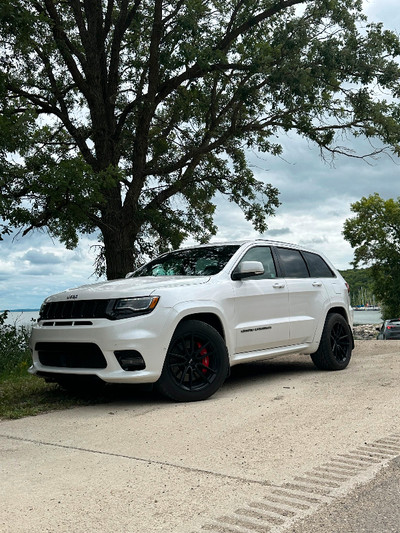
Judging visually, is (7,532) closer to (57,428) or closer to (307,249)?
(57,428)

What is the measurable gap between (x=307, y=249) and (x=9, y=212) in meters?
6.38

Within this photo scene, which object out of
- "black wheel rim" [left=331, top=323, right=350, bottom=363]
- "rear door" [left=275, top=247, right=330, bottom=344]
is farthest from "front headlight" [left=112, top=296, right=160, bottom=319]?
"black wheel rim" [left=331, top=323, right=350, bottom=363]

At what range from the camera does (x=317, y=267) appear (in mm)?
9352

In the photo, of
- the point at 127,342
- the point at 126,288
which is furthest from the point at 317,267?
the point at 127,342

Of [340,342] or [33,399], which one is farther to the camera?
[340,342]

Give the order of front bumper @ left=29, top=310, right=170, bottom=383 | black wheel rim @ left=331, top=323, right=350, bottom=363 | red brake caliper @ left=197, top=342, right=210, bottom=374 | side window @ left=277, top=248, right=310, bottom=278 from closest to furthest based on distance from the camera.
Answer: front bumper @ left=29, top=310, right=170, bottom=383 < red brake caliper @ left=197, top=342, right=210, bottom=374 < side window @ left=277, top=248, right=310, bottom=278 < black wheel rim @ left=331, top=323, right=350, bottom=363

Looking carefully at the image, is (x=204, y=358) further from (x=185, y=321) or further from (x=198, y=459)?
(x=198, y=459)

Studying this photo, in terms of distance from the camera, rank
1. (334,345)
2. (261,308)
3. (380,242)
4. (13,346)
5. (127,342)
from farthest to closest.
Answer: (380,242)
(13,346)
(334,345)
(261,308)
(127,342)

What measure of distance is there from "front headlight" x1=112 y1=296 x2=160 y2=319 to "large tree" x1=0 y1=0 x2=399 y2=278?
5.41 m

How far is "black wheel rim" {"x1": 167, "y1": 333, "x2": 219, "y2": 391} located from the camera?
6664 mm

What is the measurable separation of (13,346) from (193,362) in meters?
6.88

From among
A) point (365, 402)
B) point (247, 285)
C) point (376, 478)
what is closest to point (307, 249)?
point (247, 285)

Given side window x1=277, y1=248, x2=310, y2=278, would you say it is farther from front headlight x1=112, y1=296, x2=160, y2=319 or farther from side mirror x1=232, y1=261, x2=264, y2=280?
front headlight x1=112, y1=296, x2=160, y2=319

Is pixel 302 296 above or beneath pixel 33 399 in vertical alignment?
above
